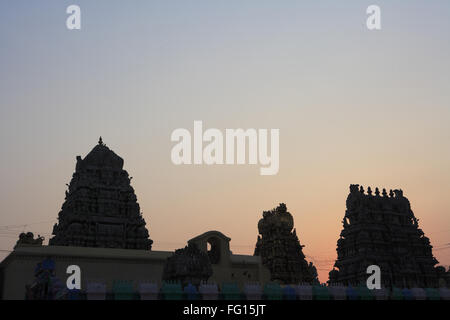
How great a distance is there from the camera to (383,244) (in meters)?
74.6

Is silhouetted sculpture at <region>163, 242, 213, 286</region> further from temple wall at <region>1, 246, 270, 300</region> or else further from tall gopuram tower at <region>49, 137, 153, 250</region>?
tall gopuram tower at <region>49, 137, 153, 250</region>

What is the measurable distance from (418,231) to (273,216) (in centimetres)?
2164

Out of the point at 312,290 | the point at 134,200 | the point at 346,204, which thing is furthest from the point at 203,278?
the point at 346,204

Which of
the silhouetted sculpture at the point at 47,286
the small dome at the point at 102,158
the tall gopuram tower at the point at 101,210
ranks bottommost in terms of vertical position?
the silhouetted sculpture at the point at 47,286

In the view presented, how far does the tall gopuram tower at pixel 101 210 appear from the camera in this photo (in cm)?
6812

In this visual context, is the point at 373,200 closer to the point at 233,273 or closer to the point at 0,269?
the point at 233,273

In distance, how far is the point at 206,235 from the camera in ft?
225

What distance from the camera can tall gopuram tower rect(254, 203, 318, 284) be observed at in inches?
3071

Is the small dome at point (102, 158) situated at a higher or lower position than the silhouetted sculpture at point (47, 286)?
higher

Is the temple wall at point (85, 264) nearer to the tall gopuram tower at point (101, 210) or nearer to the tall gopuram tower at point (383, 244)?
the tall gopuram tower at point (101, 210)

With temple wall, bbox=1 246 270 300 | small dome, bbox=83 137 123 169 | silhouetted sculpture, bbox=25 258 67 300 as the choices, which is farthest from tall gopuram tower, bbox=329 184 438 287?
silhouetted sculpture, bbox=25 258 67 300

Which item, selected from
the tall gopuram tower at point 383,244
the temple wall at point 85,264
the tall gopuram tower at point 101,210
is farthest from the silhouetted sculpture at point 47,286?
the tall gopuram tower at point 383,244

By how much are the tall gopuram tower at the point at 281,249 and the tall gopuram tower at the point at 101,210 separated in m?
19.5

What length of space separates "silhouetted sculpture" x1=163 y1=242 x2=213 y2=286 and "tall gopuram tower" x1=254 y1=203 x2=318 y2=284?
3716cm
